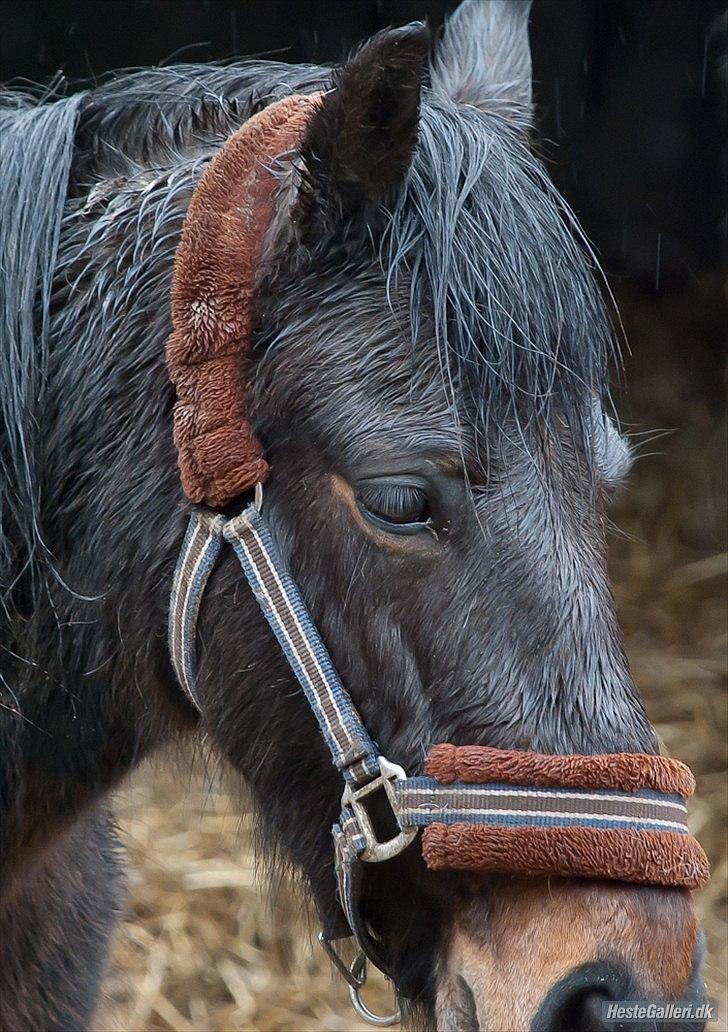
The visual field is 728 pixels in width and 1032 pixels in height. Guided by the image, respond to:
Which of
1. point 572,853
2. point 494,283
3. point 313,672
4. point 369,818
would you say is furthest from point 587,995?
point 494,283

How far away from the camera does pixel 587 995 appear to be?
1.28 m

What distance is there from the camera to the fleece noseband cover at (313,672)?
50.8 inches

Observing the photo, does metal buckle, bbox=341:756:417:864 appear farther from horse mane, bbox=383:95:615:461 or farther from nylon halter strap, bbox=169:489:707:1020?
horse mane, bbox=383:95:615:461

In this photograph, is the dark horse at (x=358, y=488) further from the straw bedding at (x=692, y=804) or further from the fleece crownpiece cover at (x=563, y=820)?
the straw bedding at (x=692, y=804)

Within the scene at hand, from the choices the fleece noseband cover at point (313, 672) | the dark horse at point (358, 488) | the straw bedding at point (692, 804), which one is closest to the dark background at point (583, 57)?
the straw bedding at point (692, 804)

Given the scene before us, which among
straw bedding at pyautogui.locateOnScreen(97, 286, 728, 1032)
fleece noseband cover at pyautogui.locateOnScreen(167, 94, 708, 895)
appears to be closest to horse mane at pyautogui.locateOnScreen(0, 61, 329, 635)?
fleece noseband cover at pyautogui.locateOnScreen(167, 94, 708, 895)

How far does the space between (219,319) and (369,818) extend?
2.14 ft

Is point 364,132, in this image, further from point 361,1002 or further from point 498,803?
point 361,1002

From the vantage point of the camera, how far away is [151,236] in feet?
5.17

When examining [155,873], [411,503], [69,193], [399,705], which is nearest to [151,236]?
[69,193]

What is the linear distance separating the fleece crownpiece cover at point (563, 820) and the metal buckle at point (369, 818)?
0.14ft

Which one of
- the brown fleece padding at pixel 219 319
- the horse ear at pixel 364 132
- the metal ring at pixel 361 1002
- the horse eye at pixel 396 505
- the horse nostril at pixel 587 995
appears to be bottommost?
the metal ring at pixel 361 1002

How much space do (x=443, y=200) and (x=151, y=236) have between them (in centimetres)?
41

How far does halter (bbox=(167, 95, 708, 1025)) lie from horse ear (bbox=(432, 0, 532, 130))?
0.45m
